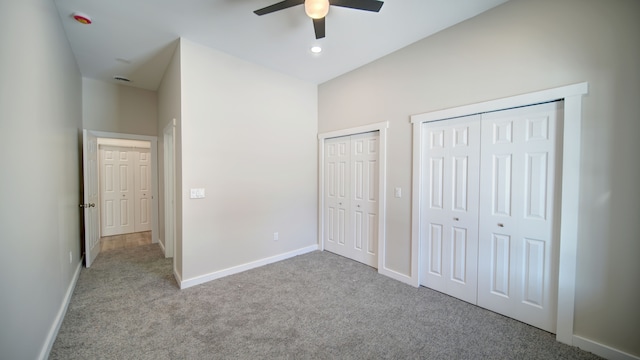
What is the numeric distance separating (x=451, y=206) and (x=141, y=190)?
6.27 m

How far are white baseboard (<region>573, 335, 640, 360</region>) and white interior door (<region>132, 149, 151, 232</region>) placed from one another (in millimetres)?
7129

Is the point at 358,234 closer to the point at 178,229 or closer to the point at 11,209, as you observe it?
the point at 178,229

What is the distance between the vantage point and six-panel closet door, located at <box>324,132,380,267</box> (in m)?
3.54

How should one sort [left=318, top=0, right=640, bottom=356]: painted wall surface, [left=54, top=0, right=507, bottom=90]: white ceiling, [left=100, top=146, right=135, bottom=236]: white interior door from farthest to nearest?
[left=100, top=146, right=135, bottom=236]: white interior door → [left=54, top=0, right=507, bottom=90]: white ceiling → [left=318, top=0, right=640, bottom=356]: painted wall surface

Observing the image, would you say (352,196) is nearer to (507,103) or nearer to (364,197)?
(364,197)

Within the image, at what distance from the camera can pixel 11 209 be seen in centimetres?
138

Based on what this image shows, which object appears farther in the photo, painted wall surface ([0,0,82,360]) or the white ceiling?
the white ceiling

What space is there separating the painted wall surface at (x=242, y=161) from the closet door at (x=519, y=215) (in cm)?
253

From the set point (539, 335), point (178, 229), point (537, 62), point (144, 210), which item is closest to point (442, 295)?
point (539, 335)

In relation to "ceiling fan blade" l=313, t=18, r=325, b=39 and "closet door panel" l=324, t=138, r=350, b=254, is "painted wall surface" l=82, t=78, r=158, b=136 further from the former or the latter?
"ceiling fan blade" l=313, t=18, r=325, b=39

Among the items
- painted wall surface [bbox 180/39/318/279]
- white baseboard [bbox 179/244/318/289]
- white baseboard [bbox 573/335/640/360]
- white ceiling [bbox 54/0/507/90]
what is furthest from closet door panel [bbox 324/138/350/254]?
white baseboard [bbox 573/335/640/360]

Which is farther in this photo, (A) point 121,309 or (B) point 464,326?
(A) point 121,309

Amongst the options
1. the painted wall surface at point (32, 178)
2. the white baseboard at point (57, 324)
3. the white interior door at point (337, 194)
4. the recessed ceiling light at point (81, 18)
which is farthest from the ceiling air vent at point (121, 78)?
the white interior door at point (337, 194)

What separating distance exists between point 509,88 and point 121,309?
4.27m
